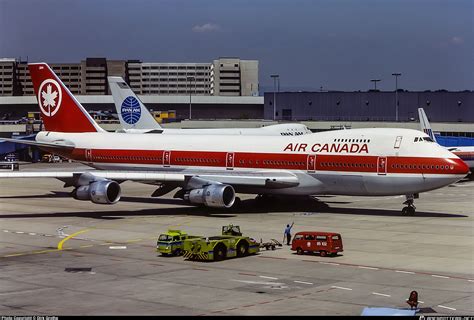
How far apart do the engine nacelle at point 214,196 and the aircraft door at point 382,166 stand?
466 inches

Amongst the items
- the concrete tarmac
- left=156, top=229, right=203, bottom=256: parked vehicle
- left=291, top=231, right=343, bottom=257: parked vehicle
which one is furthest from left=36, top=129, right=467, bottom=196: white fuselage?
left=156, top=229, right=203, bottom=256: parked vehicle

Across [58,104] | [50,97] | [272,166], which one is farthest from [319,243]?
[50,97]

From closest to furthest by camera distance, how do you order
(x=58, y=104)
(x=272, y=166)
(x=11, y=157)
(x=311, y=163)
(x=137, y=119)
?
(x=311, y=163)
(x=272, y=166)
(x=58, y=104)
(x=137, y=119)
(x=11, y=157)

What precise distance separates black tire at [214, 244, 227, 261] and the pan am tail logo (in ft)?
215

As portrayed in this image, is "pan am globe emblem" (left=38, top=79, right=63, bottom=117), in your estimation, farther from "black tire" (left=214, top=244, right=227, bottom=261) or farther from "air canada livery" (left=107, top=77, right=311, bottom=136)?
"black tire" (left=214, top=244, right=227, bottom=261)

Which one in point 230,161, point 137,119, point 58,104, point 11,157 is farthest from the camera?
point 11,157

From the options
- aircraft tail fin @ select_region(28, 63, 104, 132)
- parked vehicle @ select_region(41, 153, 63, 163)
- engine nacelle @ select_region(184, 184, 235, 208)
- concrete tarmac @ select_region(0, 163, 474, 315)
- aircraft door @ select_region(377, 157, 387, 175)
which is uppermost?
aircraft tail fin @ select_region(28, 63, 104, 132)

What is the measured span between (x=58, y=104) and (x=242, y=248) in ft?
131

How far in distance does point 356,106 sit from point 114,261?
14438 centimetres

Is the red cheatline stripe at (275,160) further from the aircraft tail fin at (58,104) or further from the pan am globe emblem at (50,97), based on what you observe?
the pan am globe emblem at (50,97)

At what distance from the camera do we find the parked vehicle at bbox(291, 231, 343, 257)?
47.5m

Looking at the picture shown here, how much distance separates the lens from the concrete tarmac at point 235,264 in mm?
34812

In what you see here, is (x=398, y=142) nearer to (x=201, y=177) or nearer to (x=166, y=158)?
(x=201, y=177)

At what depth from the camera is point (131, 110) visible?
365 feet
